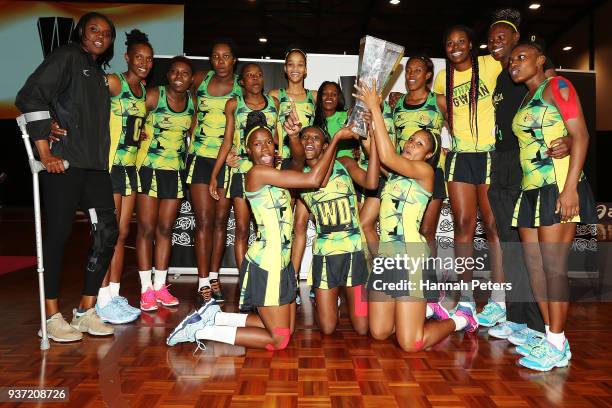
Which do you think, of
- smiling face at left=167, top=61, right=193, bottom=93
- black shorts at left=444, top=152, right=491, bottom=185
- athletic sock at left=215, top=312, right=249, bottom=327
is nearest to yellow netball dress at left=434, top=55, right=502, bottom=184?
black shorts at left=444, top=152, right=491, bottom=185

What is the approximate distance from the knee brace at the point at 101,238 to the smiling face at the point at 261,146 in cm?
92

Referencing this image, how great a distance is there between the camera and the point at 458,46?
330 centimetres

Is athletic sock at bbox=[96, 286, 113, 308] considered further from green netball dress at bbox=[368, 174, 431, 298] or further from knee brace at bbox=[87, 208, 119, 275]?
green netball dress at bbox=[368, 174, 431, 298]

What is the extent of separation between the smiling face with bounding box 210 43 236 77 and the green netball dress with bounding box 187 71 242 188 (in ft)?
0.44

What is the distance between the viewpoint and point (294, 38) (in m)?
14.4

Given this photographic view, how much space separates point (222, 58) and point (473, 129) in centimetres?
176

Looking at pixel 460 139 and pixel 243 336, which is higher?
pixel 460 139

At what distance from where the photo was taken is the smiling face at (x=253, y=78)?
3.65 metres

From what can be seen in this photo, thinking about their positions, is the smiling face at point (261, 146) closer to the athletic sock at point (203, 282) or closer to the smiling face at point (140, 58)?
the smiling face at point (140, 58)

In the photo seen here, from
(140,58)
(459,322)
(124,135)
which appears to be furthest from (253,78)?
(459,322)

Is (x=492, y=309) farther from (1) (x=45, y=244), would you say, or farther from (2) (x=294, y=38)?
(2) (x=294, y=38)

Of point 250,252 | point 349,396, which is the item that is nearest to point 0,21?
point 250,252

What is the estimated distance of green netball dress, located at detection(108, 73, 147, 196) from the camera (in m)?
3.47

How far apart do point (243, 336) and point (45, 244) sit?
45.0 inches
